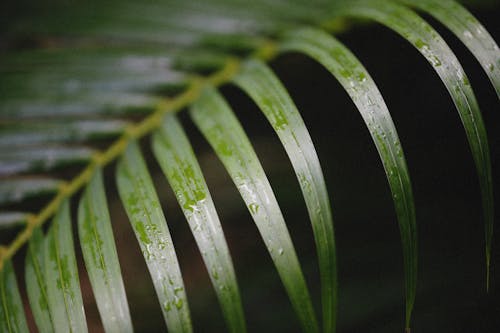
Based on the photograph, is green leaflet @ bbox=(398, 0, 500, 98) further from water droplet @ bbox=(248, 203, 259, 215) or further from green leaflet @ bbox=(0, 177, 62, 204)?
green leaflet @ bbox=(0, 177, 62, 204)

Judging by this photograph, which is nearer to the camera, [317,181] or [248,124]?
[317,181]

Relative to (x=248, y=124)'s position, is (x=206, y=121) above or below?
below

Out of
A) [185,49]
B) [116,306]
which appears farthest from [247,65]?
[116,306]

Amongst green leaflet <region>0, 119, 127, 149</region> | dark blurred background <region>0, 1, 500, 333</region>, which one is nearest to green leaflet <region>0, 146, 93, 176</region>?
green leaflet <region>0, 119, 127, 149</region>

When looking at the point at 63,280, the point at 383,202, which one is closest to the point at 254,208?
the point at 63,280

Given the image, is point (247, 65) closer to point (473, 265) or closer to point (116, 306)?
point (116, 306)

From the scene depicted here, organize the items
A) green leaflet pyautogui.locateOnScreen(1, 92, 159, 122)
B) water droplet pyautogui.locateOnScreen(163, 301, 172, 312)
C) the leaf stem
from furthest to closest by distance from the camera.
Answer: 1. green leaflet pyautogui.locateOnScreen(1, 92, 159, 122)
2. the leaf stem
3. water droplet pyautogui.locateOnScreen(163, 301, 172, 312)

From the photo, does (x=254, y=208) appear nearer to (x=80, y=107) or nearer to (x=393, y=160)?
(x=393, y=160)
